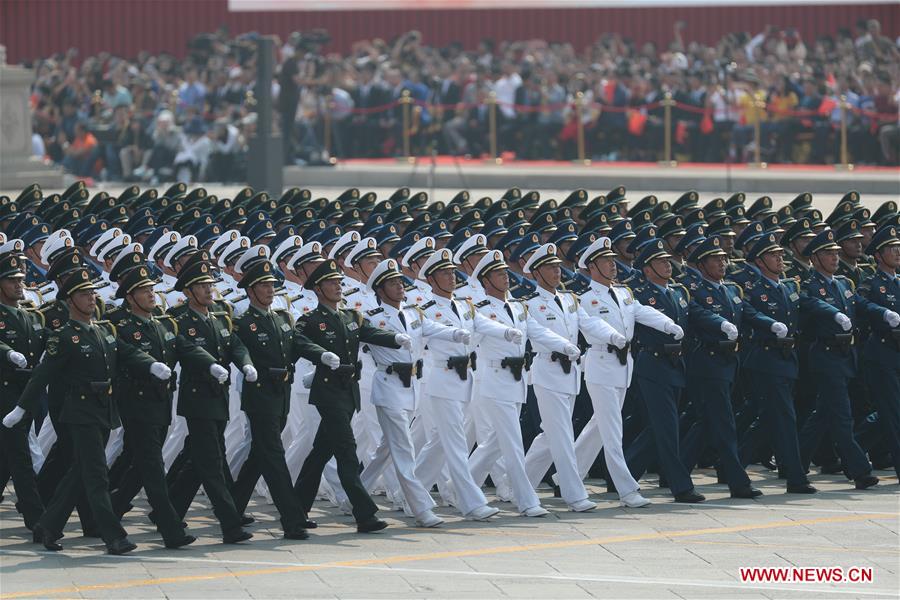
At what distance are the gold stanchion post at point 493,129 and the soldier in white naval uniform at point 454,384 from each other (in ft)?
50.4

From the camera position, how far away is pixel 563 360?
13039 millimetres

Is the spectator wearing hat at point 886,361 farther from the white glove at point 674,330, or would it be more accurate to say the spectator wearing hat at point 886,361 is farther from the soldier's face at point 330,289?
the soldier's face at point 330,289

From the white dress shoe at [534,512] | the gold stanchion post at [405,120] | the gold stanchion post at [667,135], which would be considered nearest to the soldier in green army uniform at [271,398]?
the white dress shoe at [534,512]

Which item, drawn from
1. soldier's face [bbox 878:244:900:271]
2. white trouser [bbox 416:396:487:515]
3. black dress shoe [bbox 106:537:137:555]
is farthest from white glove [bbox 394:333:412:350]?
soldier's face [bbox 878:244:900:271]

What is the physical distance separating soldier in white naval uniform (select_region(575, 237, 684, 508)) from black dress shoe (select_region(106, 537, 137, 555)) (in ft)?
10.7

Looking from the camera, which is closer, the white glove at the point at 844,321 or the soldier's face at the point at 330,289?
the soldier's face at the point at 330,289

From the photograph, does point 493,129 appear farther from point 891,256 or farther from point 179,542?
point 179,542

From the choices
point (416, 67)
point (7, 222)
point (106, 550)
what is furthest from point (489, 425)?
point (416, 67)

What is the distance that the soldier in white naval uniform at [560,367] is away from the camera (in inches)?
514

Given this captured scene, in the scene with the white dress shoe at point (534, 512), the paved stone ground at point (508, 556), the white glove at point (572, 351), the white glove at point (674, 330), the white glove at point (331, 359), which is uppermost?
the white glove at point (674, 330)

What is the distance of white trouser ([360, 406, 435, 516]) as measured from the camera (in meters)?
12.5

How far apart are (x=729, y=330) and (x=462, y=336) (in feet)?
6.30

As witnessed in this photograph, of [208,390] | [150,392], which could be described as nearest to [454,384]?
[208,390]

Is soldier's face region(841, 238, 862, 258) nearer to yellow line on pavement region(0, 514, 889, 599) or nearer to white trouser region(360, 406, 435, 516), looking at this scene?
yellow line on pavement region(0, 514, 889, 599)
